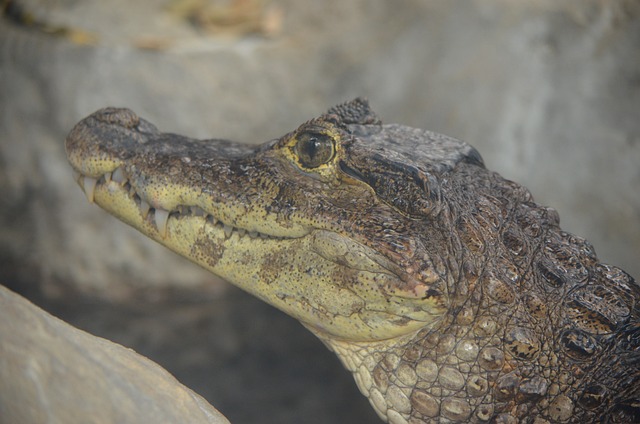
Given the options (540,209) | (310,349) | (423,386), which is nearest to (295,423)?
(310,349)

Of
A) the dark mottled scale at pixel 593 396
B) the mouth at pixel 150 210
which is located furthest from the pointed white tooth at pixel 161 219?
the dark mottled scale at pixel 593 396

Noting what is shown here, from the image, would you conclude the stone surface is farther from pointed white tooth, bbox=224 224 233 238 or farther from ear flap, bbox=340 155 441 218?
ear flap, bbox=340 155 441 218

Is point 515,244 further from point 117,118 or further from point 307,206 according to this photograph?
point 117,118

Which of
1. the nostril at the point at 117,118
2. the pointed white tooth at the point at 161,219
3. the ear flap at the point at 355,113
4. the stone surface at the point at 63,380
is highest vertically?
the ear flap at the point at 355,113

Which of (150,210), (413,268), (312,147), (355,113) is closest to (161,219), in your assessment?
(150,210)

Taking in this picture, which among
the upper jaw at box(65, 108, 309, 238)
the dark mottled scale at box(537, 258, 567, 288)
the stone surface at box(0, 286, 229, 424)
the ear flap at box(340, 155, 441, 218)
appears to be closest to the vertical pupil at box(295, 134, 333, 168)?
the ear flap at box(340, 155, 441, 218)

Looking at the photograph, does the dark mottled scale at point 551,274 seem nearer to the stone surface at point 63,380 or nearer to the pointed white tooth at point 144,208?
the stone surface at point 63,380

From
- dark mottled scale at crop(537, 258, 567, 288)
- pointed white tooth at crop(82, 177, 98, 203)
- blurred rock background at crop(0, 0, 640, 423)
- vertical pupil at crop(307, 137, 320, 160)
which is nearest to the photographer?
dark mottled scale at crop(537, 258, 567, 288)
